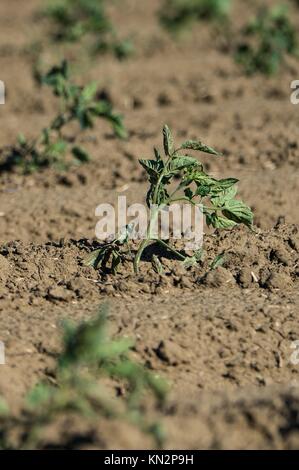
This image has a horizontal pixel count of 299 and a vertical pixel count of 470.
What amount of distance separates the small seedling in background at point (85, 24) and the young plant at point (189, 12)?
2.69ft

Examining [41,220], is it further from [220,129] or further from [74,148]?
[220,129]

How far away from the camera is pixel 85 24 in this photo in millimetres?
9430

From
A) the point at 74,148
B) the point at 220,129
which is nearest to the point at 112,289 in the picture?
the point at 74,148

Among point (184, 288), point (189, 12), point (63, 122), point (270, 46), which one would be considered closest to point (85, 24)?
point (270, 46)

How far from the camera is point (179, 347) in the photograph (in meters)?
3.81

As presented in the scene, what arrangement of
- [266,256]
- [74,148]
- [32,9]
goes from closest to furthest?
[266,256]
[74,148]
[32,9]

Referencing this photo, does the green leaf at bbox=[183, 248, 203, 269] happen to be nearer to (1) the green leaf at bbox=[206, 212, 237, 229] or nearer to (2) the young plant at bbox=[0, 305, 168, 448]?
(1) the green leaf at bbox=[206, 212, 237, 229]

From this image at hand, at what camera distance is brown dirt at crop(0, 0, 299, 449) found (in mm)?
3148

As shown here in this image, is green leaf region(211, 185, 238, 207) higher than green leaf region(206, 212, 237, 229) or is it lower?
higher

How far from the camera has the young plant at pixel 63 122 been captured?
5949mm

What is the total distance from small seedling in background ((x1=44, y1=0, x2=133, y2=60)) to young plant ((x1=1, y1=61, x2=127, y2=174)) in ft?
9.38

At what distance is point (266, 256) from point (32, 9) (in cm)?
1057

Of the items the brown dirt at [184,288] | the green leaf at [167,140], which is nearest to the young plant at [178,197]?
the green leaf at [167,140]

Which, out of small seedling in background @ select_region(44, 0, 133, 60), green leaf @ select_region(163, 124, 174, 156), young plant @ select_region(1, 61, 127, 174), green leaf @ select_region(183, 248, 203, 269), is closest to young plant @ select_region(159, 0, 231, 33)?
small seedling in background @ select_region(44, 0, 133, 60)
